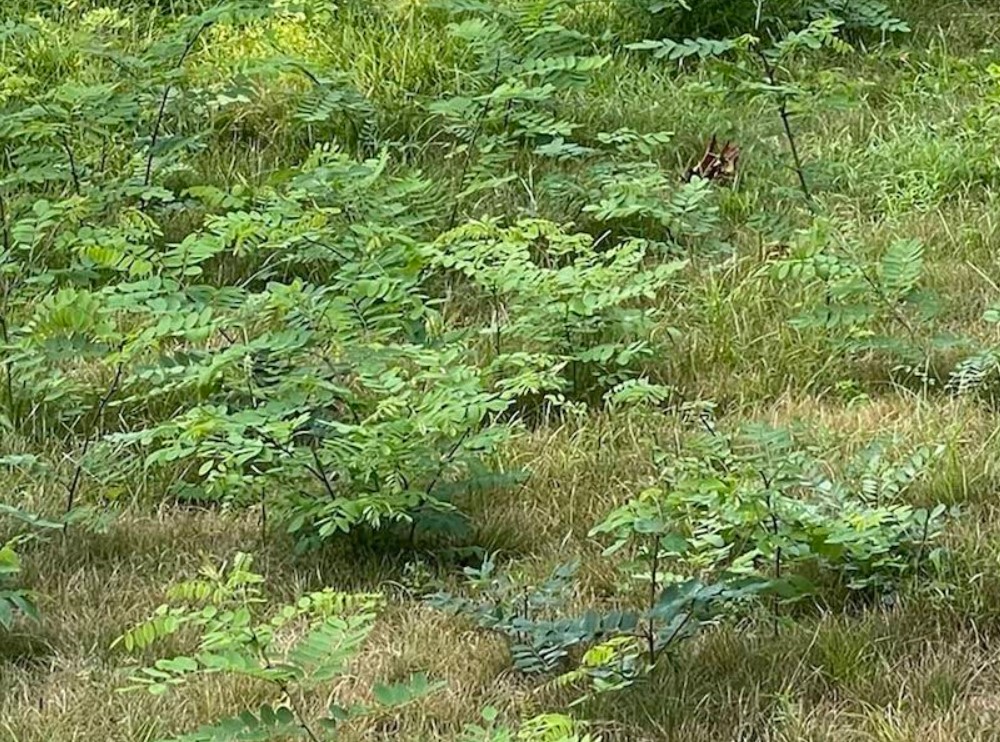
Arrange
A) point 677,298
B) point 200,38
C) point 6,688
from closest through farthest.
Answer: point 6,688 < point 677,298 < point 200,38

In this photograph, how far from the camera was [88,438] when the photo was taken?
431 centimetres

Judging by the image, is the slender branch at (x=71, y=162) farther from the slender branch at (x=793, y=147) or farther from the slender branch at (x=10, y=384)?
the slender branch at (x=793, y=147)

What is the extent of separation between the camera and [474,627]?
335cm

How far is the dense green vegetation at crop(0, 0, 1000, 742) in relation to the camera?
3096 millimetres

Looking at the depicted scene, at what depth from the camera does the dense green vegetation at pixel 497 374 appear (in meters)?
A: 3.10

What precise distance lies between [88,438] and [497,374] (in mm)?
1174

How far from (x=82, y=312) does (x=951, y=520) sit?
2.27 meters

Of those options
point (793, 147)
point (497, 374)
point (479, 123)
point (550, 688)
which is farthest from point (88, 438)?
point (793, 147)

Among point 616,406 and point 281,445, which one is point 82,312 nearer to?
point 281,445

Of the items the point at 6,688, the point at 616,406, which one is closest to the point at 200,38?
the point at 616,406

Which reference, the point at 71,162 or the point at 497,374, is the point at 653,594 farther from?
the point at 71,162

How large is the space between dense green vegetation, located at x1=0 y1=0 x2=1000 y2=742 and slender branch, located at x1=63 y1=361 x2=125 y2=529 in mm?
35

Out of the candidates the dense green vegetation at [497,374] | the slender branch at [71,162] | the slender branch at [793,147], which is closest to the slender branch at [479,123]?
the dense green vegetation at [497,374]

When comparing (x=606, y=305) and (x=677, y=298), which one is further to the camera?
(x=677, y=298)
